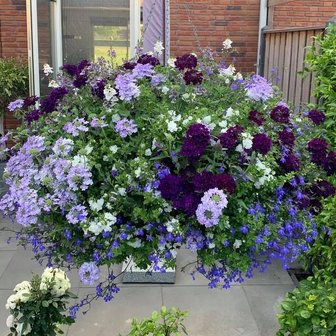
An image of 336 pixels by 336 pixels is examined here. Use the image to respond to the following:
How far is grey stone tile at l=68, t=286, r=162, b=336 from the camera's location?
11.1 feet

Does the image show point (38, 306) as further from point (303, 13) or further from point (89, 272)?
point (303, 13)

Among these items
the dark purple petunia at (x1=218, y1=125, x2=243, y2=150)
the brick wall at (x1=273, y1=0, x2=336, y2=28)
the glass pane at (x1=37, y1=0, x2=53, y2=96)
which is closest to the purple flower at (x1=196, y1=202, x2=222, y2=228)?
the dark purple petunia at (x1=218, y1=125, x2=243, y2=150)

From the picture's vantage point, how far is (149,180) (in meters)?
1.83

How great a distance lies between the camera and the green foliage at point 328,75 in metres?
3.54

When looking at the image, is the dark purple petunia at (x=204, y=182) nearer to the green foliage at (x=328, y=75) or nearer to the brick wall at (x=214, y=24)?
the green foliage at (x=328, y=75)

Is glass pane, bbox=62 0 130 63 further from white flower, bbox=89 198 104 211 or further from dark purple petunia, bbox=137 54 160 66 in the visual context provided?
white flower, bbox=89 198 104 211

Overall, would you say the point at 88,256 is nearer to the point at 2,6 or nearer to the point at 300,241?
the point at 300,241

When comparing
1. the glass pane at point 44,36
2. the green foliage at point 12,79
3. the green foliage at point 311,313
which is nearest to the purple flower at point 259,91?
the green foliage at point 311,313

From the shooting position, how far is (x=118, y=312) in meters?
3.64

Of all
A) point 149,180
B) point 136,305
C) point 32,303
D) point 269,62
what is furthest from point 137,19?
point 149,180

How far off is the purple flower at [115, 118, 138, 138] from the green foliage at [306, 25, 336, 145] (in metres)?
2.00

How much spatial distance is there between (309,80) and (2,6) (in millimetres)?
4165

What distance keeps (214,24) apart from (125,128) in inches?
192

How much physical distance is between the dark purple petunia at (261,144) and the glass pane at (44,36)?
13.0 feet
